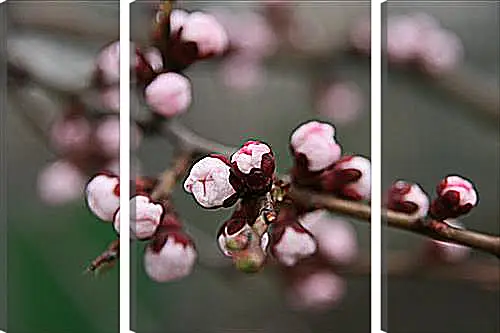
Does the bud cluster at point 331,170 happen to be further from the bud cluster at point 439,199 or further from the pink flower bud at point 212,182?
the pink flower bud at point 212,182

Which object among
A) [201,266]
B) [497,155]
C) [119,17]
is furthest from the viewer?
[119,17]

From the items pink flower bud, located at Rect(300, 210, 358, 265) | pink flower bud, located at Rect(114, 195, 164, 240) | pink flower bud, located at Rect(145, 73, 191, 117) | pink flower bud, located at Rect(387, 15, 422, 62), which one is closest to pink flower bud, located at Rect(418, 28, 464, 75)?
pink flower bud, located at Rect(387, 15, 422, 62)

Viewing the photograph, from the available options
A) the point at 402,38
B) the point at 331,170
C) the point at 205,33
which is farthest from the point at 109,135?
the point at 402,38

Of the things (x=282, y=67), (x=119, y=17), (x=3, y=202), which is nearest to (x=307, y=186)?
(x=282, y=67)

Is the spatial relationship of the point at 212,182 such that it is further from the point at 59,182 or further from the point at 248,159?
the point at 59,182

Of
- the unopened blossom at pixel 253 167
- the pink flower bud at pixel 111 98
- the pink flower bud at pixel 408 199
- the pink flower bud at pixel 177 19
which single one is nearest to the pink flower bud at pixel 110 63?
the pink flower bud at pixel 111 98

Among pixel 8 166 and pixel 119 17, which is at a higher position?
pixel 119 17

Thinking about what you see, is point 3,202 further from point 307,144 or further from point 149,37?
point 307,144

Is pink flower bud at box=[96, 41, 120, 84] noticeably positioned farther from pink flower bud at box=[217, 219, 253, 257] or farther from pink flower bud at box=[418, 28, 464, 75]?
pink flower bud at box=[418, 28, 464, 75]
